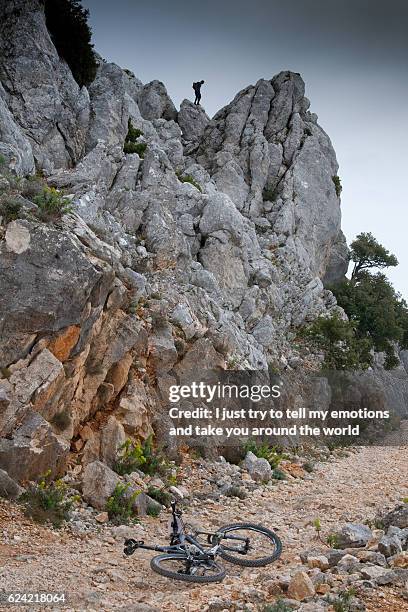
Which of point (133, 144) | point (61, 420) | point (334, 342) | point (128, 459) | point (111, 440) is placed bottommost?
point (128, 459)

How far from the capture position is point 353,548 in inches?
297

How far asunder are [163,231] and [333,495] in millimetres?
10478

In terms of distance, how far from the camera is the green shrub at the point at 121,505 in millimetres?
8734

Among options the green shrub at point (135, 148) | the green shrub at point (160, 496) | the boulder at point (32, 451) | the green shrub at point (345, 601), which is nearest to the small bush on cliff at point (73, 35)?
the green shrub at point (135, 148)

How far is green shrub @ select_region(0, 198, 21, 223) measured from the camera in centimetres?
989

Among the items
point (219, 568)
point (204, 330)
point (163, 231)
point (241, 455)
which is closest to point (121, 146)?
point (163, 231)

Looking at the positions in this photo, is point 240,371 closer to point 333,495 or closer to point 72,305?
point 333,495

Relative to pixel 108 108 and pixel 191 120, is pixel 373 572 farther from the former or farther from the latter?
pixel 191 120

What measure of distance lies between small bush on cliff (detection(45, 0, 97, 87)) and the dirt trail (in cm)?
1978

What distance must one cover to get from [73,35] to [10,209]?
16.1m

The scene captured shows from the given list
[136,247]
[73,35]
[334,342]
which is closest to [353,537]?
[136,247]

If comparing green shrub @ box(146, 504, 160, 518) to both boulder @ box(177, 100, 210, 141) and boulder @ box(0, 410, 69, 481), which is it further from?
boulder @ box(177, 100, 210, 141)

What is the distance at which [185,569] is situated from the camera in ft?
21.8

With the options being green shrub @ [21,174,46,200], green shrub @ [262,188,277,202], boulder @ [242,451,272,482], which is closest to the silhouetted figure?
green shrub @ [262,188,277,202]
